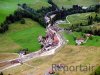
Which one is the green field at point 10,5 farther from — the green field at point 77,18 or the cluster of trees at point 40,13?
the green field at point 77,18

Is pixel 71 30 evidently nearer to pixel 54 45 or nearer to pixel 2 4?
pixel 54 45

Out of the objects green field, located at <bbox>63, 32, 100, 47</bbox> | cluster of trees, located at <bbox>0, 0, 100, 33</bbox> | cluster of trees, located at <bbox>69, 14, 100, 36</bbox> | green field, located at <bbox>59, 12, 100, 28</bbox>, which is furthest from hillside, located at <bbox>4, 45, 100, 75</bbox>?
green field, located at <bbox>59, 12, 100, 28</bbox>

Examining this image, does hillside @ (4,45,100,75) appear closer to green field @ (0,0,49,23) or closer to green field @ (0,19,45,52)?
green field @ (0,19,45,52)

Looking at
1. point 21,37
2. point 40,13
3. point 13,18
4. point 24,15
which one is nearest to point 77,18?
point 40,13

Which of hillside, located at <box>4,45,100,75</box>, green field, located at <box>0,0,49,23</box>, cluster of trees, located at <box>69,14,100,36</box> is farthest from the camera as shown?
green field, located at <box>0,0,49,23</box>

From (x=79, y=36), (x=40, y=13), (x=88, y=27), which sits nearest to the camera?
(x=79, y=36)

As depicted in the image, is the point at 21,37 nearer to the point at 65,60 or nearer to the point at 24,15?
the point at 24,15

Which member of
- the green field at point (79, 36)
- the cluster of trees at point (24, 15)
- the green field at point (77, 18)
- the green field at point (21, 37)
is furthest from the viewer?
the green field at point (77, 18)

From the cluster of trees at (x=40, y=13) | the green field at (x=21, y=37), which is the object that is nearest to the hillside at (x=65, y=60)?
the green field at (x=21, y=37)

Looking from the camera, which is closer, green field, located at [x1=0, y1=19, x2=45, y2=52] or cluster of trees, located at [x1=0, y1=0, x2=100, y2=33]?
green field, located at [x1=0, y1=19, x2=45, y2=52]
